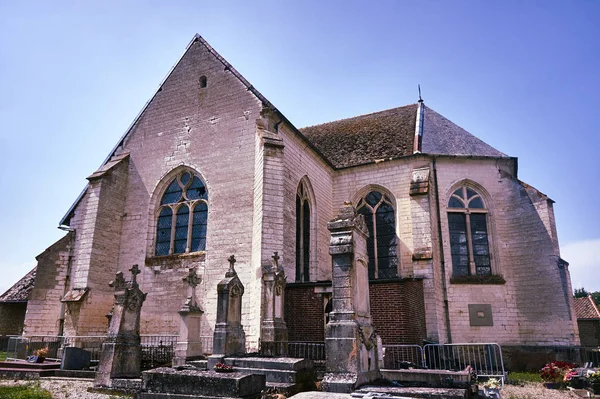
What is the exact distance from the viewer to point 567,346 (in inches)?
576

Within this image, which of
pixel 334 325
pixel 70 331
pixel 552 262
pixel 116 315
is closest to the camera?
pixel 334 325

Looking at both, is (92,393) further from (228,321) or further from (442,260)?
(442,260)

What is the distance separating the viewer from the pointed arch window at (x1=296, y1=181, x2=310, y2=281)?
15.6 metres

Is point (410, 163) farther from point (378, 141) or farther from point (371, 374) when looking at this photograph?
point (371, 374)

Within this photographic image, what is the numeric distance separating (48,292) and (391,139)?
15028mm

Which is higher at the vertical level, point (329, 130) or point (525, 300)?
point (329, 130)

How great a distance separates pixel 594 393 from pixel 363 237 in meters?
5.61

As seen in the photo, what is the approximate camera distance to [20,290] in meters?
22.0

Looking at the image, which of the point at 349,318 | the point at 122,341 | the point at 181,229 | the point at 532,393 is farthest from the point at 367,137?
the point at 122,341

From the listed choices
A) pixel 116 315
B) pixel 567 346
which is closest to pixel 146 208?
pixel 116 315

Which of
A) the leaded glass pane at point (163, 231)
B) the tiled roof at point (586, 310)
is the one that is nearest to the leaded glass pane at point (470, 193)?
the leaded glass pane at point (163, 231)

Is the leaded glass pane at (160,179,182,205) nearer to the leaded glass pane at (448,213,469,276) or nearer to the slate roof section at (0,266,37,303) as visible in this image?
the slate roof section at (0,266,37,303)

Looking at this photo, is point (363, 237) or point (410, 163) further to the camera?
point (410, 163)

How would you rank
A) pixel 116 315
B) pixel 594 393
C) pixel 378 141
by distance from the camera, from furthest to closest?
pixel 378 141 < pixel 116 315 < pixel 594 393
